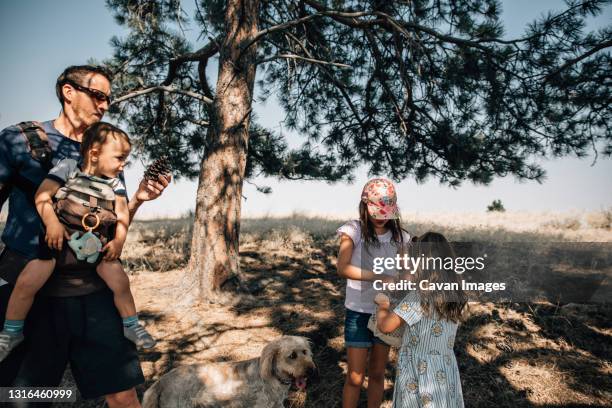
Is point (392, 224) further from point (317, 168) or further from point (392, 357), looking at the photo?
point (317, 168)

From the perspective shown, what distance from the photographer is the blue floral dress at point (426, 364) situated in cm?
225

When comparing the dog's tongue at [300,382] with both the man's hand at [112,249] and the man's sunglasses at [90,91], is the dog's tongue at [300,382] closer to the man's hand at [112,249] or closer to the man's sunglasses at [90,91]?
the man's hand at [112,249]

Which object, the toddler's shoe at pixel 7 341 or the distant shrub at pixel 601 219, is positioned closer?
the toddler's shoe at pixel 7 341

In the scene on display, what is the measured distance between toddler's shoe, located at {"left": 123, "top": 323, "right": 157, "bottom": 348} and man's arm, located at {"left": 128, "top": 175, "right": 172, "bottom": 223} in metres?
0.69

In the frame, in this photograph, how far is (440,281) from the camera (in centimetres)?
225

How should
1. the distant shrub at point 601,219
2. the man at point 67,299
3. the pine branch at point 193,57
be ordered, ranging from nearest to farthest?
the man at point 67,299
the pine branch at point 193,57
the distant shrub at point 601,219

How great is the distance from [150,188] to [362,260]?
1.63 m

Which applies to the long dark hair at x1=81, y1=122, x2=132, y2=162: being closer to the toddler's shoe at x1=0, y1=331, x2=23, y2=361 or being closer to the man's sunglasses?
the man's sunglasses

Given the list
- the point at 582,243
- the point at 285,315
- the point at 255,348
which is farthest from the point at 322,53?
the point at 582,243

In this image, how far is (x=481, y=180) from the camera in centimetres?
669

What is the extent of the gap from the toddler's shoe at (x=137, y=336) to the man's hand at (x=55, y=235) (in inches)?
24.8

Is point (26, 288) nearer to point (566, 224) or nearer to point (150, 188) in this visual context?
point (150, 188)

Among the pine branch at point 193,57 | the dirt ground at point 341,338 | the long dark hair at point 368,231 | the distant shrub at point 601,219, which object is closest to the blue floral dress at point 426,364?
the long dark hair at point 368,231

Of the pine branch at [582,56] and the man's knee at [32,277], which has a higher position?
the pine branch at [582,56]
